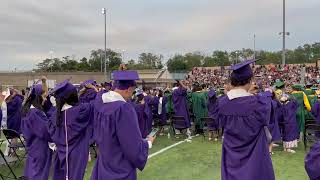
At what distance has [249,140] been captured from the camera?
509cm

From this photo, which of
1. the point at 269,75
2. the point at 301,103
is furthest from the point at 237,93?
the point at 269,75

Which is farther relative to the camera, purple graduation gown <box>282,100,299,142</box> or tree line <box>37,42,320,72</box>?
tree line <box>37,42,320,72</box>

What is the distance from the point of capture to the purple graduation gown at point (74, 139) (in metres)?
5.87

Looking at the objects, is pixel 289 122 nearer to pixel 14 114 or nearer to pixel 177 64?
pixel 14 114

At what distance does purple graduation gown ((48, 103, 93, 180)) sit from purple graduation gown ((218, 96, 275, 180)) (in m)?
1.98

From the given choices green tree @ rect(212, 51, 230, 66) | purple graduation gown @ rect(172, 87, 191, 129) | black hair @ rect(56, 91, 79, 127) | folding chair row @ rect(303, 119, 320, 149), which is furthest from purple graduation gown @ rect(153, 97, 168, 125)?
green tree @ rect(212, 51, 230, 66)

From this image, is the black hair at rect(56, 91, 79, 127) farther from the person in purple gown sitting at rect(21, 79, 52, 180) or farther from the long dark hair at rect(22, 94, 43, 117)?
the long dark hair at rect(22, 94, 43, 117)

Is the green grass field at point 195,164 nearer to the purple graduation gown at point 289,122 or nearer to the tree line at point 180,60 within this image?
the purple graduation gown at point 289,122

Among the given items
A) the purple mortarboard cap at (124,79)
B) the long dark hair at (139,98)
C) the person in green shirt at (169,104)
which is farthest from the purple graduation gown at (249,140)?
the person in green shirt at (169,104)

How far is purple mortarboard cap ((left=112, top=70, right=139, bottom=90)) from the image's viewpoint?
4755 millimetres

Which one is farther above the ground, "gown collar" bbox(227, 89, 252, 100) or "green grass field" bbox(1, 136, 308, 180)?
"gown collar" bbox(227, 89, 252, 100)

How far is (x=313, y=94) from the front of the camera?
46.9 feet

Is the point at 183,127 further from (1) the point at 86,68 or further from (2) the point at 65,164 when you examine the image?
(1) the point at 86,68

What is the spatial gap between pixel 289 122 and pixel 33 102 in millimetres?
7628
